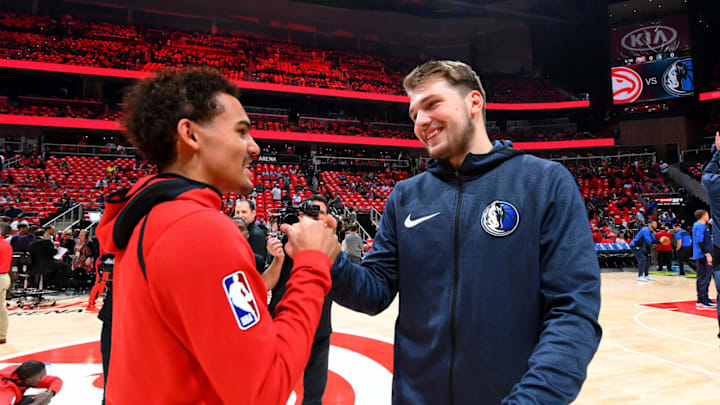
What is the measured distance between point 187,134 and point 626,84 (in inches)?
1273

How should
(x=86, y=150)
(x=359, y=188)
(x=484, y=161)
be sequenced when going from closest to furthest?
(x=484, y=161) < (x=359, y=188) < (x=86, y=150)

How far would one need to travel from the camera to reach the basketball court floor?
3916 millimetres

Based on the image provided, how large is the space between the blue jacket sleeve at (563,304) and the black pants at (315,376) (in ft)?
7.53

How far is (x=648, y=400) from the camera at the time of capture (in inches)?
146

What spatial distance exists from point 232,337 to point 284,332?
6.5 inches

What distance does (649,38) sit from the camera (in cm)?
2673

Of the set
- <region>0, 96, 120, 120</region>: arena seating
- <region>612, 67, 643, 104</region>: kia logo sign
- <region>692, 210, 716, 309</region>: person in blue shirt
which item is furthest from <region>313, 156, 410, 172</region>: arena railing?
<region>692, 210, 716, 309</region>: person in blue shirt

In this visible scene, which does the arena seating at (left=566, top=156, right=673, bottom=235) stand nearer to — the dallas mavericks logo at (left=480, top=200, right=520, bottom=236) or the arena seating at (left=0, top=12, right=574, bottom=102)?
the arena seating at (left=0, top=12, right=574, bottom=102)

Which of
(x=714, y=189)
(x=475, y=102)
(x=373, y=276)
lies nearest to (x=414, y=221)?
(x=373, y=276)

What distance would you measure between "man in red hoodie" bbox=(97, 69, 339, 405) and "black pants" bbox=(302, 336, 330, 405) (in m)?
2.24

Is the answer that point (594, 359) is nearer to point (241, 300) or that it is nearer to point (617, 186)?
point (241, 300)

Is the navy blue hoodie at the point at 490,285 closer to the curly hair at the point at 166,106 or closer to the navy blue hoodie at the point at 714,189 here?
the curly hair at the point at 166,106

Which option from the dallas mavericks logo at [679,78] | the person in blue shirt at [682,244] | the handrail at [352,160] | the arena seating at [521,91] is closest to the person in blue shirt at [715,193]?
the person in blue shirt at [682,244]

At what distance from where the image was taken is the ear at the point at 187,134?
116 centimetres
